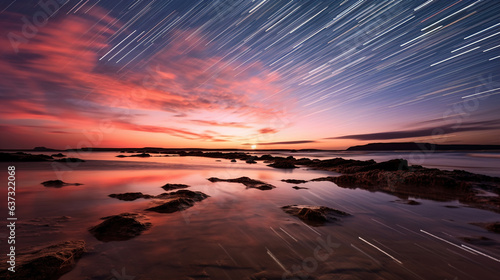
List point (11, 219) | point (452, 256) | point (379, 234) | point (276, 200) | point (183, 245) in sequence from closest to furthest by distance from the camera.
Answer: point (452, 256), point (183, 245), point (379, 234), point (11, 219), point (276, 200)

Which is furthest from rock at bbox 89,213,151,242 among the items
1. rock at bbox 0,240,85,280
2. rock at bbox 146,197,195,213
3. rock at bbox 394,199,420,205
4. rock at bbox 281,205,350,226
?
rock at bbox 394,199,420,205

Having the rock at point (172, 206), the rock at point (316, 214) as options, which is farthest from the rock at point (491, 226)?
the rock at point (172, 206)

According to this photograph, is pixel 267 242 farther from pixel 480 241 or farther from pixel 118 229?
pixel 480 241

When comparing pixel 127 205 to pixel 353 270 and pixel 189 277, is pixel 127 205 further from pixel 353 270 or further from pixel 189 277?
pixel 353 270

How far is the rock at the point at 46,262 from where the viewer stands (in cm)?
270

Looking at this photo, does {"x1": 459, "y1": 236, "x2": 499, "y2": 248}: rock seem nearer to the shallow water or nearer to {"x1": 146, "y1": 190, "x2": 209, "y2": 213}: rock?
the shallow water

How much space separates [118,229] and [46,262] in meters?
1.53

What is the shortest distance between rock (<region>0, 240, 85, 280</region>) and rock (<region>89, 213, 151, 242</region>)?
688 millimetres

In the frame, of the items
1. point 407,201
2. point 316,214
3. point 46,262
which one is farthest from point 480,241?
point 46,262

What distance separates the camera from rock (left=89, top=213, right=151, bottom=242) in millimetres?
4188

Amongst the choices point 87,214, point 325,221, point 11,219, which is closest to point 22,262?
point 87,214

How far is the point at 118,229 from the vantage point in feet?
14.6

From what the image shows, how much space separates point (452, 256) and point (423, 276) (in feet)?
4.04

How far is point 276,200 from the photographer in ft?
26.3
